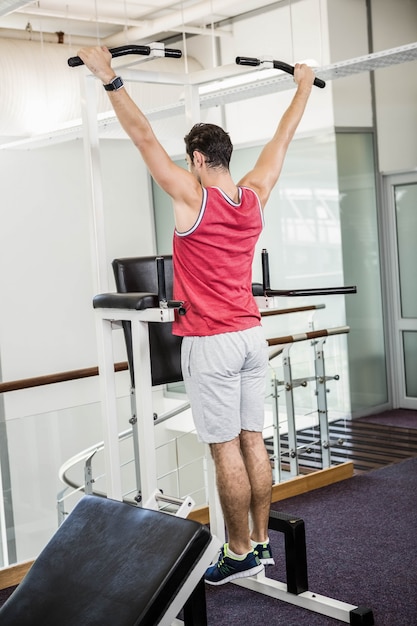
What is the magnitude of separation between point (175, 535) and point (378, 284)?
17.6 ft

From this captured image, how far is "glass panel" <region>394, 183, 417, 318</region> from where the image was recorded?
7023mm

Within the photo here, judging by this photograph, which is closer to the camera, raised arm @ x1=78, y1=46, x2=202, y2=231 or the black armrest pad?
raised arm @ x1=78, y1=46, x2=202, y2=231

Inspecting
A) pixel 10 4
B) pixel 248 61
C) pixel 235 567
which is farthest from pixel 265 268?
pixel 10 4

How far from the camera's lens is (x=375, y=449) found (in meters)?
5.85

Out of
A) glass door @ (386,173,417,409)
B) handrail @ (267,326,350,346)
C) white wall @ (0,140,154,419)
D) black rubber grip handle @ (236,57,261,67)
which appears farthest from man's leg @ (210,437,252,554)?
white wall @ (0,140,154,419)

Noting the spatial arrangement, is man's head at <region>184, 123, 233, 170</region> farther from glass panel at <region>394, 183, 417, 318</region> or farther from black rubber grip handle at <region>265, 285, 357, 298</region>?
glass panel at <region>394, 183, 417, 318</region>

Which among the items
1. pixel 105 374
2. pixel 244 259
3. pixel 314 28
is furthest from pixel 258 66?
pixel 314 28

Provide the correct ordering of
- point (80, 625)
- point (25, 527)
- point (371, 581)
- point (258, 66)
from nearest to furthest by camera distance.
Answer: point (80, 625)
point (258, 66)
point (371, 581)
point (25, 527)

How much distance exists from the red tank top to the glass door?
456cm

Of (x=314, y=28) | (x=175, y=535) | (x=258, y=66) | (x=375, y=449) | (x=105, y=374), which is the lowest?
(x=375, y=449)

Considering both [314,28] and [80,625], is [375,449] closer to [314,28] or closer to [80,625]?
[314,28]

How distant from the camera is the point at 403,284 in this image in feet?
23.5

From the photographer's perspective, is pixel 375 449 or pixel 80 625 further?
pixel 375 449

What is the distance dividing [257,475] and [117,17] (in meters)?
→ 5.68
